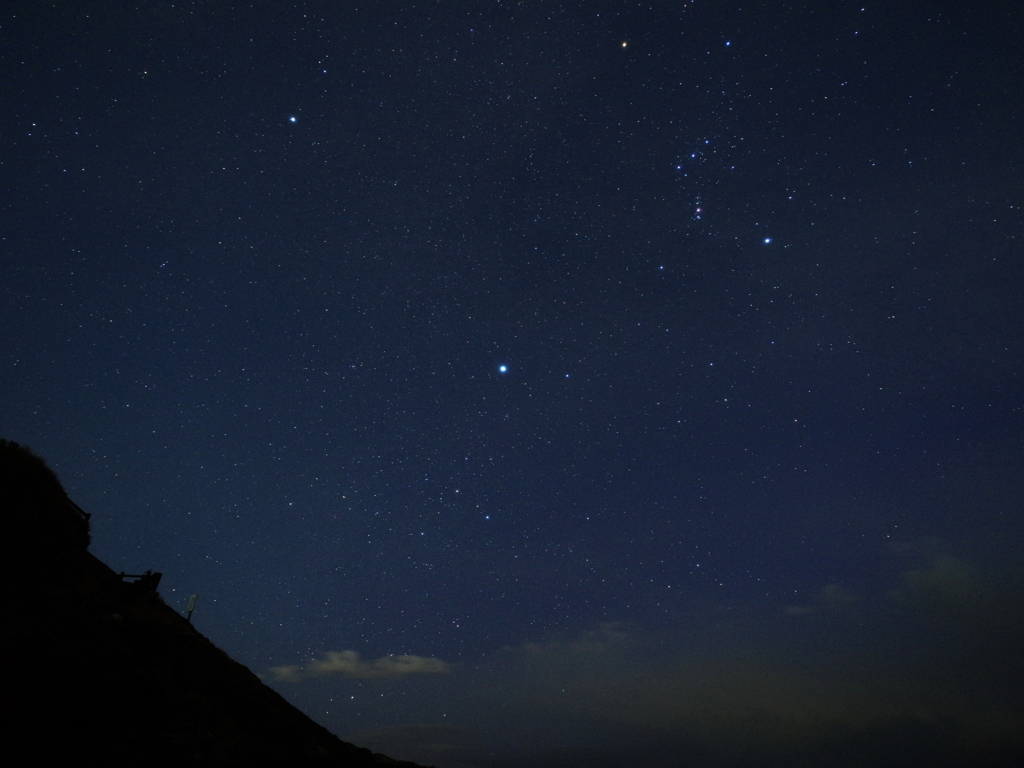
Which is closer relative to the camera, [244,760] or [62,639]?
[62,639]

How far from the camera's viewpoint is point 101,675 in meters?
9.96

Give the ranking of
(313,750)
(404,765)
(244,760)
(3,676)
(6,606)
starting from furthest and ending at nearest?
1. (404,765)
2. (313,750)
3. (244,760)
4. (6,606)
5. (3,676)

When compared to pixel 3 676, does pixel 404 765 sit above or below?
below

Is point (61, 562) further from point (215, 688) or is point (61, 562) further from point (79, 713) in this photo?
point (79, 713)

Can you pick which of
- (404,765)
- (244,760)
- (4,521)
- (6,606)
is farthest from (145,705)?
(404,765)

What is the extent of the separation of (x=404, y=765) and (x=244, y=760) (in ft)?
19.5

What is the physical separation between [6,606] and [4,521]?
3225 millimetres

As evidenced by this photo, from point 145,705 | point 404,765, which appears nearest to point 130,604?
point 145,705

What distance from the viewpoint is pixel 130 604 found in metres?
13.4

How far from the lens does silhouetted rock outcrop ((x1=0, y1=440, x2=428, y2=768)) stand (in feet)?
28.2

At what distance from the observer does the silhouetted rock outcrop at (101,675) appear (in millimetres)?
8594

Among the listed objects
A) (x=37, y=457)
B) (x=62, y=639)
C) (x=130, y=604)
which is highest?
(x=37, y=457)

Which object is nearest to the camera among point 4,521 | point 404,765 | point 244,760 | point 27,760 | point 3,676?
point 27,760

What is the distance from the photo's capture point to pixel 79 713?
8.85 metres
